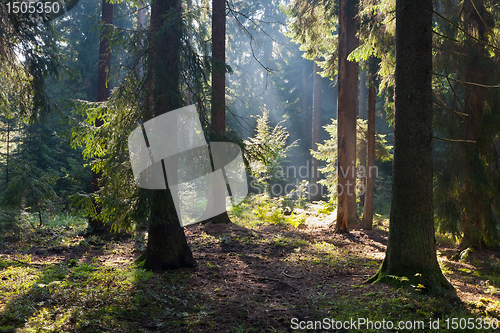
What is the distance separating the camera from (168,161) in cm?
566

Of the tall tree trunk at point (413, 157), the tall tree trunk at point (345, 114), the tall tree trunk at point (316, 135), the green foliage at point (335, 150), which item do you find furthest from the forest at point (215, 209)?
the tall tree trunk at point (316, 135)

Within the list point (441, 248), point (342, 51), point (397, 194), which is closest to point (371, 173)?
point (441, 248)

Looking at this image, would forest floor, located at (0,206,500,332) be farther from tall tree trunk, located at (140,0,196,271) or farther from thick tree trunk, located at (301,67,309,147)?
thick tree trunk, located at (301,67,309,147)

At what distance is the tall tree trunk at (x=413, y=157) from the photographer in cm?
490

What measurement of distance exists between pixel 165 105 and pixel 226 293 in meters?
3.28

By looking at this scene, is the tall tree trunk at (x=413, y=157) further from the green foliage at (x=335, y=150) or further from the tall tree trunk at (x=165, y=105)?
the green foliage at (x=335, y=150)

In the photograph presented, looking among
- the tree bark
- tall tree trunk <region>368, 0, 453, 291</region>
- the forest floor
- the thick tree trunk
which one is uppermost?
the thick tree trunk

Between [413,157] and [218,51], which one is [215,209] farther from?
[413,157]

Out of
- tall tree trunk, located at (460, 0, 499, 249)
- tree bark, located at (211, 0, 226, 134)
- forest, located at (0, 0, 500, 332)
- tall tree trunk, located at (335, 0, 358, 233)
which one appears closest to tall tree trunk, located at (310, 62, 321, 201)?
tall tree trunk, located at (335, 0, 358, 233)

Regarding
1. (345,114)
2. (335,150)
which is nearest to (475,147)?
(345,114)

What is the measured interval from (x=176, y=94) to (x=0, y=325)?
3758 millimetres

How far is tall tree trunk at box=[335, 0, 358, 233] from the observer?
10.5 meters

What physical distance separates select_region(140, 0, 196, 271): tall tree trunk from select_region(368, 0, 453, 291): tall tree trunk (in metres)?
3.55

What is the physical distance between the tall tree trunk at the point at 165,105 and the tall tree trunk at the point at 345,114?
610cm
